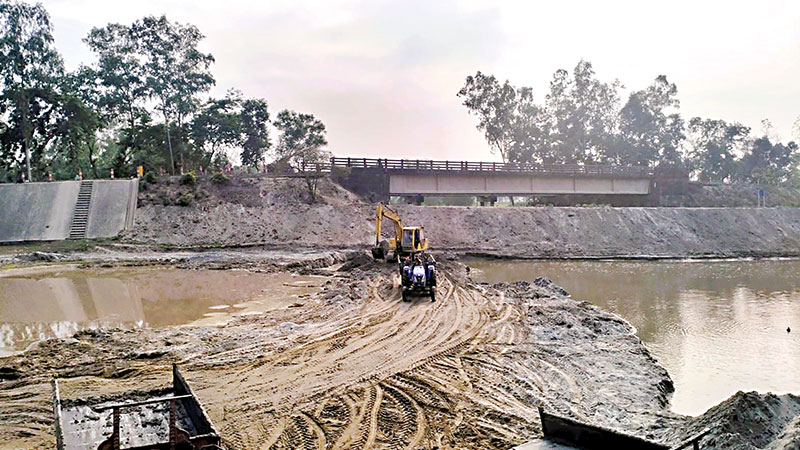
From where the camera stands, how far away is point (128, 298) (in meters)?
20.5

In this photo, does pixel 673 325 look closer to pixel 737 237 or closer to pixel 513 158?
pixel 737 237

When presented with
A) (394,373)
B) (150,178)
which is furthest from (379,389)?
(150,178)

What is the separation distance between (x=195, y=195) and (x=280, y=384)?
31111mm

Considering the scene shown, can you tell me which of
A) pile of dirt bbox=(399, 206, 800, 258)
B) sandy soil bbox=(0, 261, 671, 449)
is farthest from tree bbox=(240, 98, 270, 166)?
sandy soil bbox=(0, 261, 671, 449)

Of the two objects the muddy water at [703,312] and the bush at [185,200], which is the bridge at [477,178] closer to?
the bush at [185,200]

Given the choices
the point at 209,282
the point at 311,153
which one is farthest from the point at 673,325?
the point at 311,153

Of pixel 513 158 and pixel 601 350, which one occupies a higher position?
pixel 513 158

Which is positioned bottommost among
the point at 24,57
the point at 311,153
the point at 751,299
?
the point at 751,299

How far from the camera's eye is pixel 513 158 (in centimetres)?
6103

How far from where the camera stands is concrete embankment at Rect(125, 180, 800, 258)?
36312 millimetres

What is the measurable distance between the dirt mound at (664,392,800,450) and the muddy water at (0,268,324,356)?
1279 centimetres

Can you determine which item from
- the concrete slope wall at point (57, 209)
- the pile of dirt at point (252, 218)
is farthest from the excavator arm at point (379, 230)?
the concrete slope wall at point (57, 209)

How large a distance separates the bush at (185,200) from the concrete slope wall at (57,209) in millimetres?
2794

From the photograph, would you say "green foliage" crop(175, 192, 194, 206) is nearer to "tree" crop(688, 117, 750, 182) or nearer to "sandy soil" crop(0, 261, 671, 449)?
"sandy soil" crop(0, 261, 671, 449)
